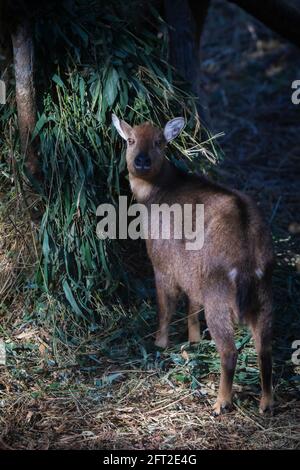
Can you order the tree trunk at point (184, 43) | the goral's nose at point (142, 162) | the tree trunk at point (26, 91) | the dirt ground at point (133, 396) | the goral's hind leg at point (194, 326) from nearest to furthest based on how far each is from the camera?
the dirt ground at point (133, 396)
the tree trunk at point (26, 91)
the goral's nose at point (142, 162)
the goral's hind leg at point (194, 326)
the tree trunk at point (184, 43)

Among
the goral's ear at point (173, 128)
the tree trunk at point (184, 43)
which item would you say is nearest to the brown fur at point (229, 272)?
the goral's ear at point (173, 128)

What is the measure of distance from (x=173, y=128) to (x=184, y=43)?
61.9 inches

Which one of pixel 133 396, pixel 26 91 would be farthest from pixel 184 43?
pixel 133 396

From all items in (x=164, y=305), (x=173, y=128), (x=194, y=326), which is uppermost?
(x=173, y=128)

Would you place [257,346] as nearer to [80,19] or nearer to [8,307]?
[8,307]

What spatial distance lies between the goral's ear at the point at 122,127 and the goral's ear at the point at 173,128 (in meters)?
0.34

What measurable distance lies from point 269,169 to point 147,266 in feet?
11.5

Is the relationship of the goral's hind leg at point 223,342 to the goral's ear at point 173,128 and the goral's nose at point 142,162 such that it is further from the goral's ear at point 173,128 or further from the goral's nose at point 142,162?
the goral's ear at point 173,128

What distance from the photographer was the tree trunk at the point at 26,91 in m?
7.11

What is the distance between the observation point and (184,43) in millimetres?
8664

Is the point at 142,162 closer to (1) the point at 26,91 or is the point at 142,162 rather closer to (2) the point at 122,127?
(2) the point at 122,127

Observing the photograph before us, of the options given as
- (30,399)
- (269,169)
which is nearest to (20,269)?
(30,399)

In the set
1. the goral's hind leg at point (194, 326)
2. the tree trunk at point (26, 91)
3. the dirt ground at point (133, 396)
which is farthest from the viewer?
the goral's hind leg at point (194, 326)

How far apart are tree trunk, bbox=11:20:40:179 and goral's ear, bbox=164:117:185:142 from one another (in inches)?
45.9
